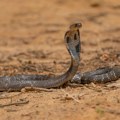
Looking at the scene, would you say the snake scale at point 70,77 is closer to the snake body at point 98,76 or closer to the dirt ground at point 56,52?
the snake body at point 98,76

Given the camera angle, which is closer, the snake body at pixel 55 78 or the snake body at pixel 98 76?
the snake body at pixel 55 78

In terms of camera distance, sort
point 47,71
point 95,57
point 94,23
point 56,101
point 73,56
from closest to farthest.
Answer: point 56,101 → point 73,56 → point 47,71 → point 95,57 → point 94,23

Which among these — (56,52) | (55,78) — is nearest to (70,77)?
(55,78)

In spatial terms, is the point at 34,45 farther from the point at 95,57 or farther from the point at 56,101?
the point at 56,101

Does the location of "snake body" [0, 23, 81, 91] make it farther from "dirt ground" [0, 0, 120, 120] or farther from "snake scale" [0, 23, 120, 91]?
"dirt ground" [0, 0, 120, 120]

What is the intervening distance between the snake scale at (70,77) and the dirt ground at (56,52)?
183mm

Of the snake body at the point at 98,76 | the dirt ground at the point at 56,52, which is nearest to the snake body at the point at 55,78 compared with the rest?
the dirt ground at the point at 56,52

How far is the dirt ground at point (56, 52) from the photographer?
637 centimetres

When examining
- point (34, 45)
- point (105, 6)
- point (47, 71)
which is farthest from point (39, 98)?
point (105, 6)

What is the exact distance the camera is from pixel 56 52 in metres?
11.9

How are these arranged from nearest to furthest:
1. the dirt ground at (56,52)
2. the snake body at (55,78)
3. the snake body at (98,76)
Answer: the dirt ground at (56,52) → the snake body at (55,78) → the snake body at (98,76)

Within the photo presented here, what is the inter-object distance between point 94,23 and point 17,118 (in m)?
10.5

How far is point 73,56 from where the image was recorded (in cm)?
719

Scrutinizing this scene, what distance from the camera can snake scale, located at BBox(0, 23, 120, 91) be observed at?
7207 mm
